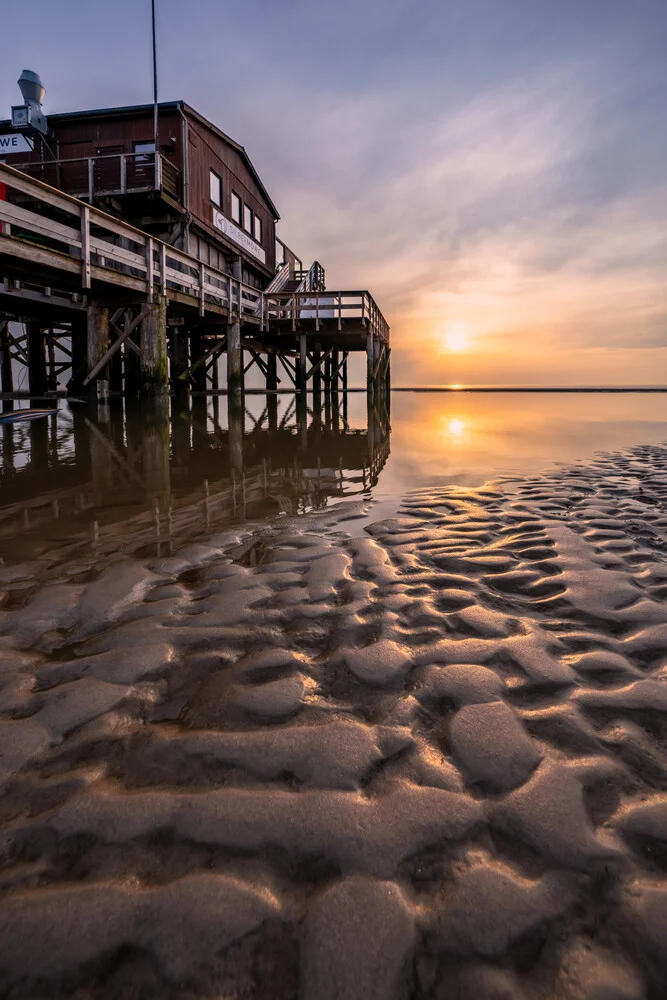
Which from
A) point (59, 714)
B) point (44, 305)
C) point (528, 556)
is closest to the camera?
point (59, 714)

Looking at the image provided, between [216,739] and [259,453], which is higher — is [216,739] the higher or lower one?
the lower one

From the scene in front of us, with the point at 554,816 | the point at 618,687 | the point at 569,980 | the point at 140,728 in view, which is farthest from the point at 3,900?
the point at 618,687

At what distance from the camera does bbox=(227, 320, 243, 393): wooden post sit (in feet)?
55.2

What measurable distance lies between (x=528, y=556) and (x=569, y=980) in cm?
278

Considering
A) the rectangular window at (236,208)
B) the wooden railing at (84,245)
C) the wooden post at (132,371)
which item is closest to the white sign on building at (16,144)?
the rectangular window at (236,208)

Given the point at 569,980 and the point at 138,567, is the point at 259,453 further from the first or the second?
the point at 569,980

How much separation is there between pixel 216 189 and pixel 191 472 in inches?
816

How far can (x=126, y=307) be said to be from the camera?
41.3 ft

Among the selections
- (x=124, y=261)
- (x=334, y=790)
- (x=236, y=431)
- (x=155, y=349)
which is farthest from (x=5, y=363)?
(x=334, y=790)

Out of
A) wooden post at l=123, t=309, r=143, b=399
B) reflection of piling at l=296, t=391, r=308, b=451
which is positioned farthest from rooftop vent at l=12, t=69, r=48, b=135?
reflection of piling at l=296, t=391, r=308, b=451

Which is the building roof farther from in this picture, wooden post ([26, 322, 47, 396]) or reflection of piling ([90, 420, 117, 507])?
reflection of piling ([90, 420, 117, 507])

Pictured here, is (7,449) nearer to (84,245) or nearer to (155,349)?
(84,245)

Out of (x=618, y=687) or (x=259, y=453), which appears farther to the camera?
(x=259, y=453)

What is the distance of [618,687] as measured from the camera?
2010 millimetres
